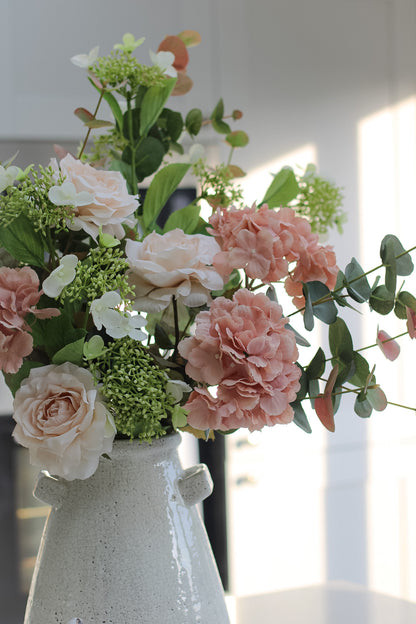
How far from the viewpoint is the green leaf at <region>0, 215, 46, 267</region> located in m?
0.53

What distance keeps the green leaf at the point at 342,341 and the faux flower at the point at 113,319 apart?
6.0 inches

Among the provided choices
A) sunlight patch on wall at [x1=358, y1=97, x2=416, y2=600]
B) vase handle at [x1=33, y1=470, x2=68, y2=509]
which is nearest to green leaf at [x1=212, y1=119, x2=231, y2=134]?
vase handle at [x1=33, y1=470, x2=68, y2=509]

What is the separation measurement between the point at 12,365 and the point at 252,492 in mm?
1660

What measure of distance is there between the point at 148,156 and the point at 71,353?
224 mm

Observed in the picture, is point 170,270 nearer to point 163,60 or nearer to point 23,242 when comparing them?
point 23,242

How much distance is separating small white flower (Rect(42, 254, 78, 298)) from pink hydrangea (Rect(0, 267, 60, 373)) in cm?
1

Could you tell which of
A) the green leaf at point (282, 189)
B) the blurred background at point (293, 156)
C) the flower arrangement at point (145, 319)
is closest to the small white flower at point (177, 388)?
the flower arrangement at point (145, 319)

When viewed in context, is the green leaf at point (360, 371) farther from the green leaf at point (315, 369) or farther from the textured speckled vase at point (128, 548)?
the textured speckled vase at point (128, 548)

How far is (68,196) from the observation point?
1.69 ft

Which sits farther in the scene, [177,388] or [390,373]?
[390,373]

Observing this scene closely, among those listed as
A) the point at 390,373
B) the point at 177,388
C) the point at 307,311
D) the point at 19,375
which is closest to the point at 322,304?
the point at 307,311

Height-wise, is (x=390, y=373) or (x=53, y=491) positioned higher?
(x=390, y=373)

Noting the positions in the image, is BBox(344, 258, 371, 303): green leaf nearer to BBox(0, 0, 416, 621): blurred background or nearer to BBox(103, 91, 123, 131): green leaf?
BBox(103, 91, 123, 131): green leaf

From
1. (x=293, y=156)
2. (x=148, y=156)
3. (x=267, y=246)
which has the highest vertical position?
(x=293, y=156)
